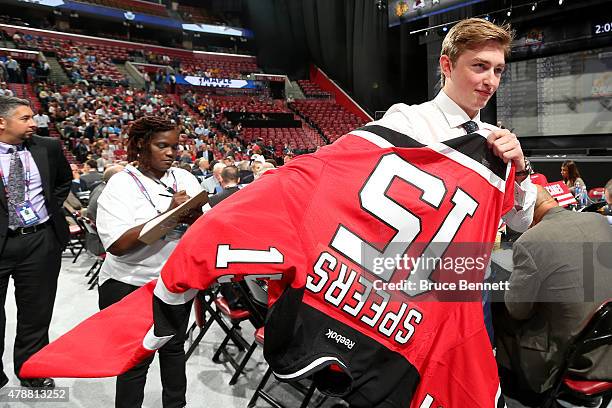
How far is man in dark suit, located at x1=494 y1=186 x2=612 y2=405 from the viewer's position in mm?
1967

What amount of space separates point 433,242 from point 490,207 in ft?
0.69

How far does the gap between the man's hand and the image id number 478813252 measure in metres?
2.75

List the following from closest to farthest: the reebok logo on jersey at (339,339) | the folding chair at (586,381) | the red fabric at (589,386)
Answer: the reebok logo on jersey at (339,339) → the folding chair at (586,381) → the red fabric at (589,386)

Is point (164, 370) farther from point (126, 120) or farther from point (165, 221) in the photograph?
point (126, 120)

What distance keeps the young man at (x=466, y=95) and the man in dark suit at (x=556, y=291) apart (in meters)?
0.74

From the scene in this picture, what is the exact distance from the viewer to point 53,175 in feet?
9.53

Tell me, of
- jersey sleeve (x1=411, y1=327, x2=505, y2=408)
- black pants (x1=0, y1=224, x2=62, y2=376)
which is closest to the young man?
jersey sleeve (x1=411, y1=327, x2=505, y2=408)

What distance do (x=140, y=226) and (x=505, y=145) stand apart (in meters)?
1.46

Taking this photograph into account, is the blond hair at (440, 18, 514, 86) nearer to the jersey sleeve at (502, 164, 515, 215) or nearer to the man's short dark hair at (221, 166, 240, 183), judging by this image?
the jersey sleeve at (502, 164, 515, 215)

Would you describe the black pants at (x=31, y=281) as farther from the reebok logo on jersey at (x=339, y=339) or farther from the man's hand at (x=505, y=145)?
the man's hand at (x=505, y=145)

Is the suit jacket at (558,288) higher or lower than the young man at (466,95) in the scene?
lower

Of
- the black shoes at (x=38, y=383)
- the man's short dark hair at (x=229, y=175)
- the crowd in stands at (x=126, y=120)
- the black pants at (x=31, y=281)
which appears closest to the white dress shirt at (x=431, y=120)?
the black pants at (x=31, y=281)

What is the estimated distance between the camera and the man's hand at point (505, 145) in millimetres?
1302

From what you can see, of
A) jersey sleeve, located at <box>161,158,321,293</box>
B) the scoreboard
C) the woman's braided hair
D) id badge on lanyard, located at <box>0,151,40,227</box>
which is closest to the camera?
jersey sleeve, located at <box>161,158,321,293</box>
